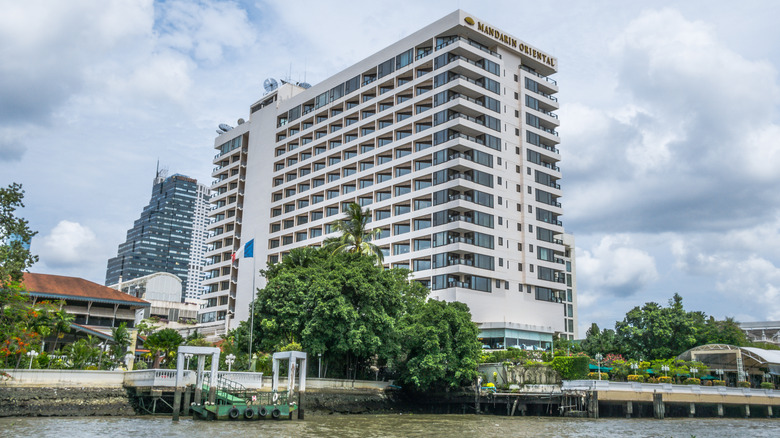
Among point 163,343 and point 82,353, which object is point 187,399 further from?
point 163,343

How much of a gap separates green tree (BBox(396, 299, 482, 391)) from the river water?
27.7 feet

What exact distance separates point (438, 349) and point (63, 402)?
32.5 meters

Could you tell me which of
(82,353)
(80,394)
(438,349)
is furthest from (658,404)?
(82,353)

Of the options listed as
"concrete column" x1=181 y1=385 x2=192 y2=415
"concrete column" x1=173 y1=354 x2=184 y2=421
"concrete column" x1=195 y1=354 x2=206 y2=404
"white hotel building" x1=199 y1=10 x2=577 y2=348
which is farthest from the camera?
"white hotel building" x1=199 y1=10 x2=577 y2=348

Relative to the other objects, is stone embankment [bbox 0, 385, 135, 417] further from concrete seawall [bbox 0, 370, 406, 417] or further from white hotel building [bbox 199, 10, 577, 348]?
white hotel building [bbox 199, 10, 577, 348]

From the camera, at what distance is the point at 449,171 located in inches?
3442

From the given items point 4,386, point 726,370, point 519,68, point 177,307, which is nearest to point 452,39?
point 519,68

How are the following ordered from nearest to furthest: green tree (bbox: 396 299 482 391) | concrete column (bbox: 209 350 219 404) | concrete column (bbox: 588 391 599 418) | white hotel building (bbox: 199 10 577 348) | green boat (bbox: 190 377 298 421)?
green boat (bbox: 190 377 298 421)
concrete column (bbox: 209 350 219 404)
concrete column (bbox: 588 391 599 418)
green tree (bbox: 396 299 482 391)
white hotel building (bbox: 199 10 577 348)

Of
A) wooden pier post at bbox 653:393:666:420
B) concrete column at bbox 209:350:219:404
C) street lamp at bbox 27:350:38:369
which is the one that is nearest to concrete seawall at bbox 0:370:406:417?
concrete column at bbox 209:350:219:404

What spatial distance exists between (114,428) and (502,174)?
64.3m

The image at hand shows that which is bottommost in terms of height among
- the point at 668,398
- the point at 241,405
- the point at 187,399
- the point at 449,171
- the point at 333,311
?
the point at 241,405

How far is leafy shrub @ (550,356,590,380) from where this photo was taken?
204ft

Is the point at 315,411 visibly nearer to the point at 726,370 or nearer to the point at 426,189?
the point at 426,189

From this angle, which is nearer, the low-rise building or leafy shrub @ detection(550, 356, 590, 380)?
leafy shrub @ detection(550, 356, 590, 380)
